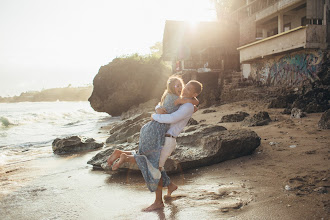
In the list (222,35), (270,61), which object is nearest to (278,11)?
(270,61)

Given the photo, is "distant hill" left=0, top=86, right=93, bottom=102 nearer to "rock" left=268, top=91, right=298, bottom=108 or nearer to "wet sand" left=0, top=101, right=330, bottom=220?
"rock" left=268, top=91, right=298, bottom=108

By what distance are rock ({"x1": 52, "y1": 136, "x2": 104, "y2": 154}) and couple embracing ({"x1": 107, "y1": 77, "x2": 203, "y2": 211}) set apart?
5.72 metres

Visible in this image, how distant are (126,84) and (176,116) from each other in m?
25.2

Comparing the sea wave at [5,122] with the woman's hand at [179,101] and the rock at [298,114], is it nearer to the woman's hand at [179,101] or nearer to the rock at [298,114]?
the rock at [298,114]

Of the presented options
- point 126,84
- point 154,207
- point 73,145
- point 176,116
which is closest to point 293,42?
point 73,145

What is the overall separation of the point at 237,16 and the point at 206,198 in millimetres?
22764

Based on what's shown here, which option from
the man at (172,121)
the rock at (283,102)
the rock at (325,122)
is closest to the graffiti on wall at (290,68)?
the rock at (283,102)

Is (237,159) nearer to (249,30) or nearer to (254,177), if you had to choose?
(254,177)

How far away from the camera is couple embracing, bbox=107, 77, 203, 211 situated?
369cm

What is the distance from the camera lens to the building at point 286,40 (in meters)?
13.6

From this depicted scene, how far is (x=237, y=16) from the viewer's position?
23750 millimetres

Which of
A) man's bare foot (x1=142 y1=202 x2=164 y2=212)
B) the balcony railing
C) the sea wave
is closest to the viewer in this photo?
man's bare foot (x1=142 y1=202 x2=164 y2=212)

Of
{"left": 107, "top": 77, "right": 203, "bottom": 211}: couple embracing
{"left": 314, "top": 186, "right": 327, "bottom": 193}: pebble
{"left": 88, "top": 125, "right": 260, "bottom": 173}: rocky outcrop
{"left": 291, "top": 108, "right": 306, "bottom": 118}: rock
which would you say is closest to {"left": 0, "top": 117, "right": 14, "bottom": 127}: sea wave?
{"left": 88, "top": 125, "right": 260, "bottom": 173}: rocky outcrop

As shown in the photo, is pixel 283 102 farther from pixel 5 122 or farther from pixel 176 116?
pixel 5 122
